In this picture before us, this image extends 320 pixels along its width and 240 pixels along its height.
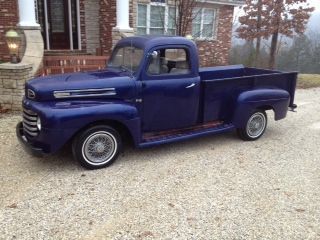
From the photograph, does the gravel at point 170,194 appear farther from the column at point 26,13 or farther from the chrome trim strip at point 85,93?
the column at point 26,13

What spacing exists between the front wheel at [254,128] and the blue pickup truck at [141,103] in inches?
0.8

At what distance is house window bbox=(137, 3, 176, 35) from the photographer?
49.7 ft

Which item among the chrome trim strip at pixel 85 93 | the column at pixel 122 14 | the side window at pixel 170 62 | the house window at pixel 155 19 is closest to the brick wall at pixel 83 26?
the column at pixel 122 14

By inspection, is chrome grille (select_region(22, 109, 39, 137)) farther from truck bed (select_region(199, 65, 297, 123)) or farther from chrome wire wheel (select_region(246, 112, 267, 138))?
chrome wire wheel (select_region(246, 112, 267, 138))

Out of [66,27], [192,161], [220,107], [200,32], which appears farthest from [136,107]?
[200,32]

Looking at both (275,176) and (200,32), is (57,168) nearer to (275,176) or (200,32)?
(275,176)

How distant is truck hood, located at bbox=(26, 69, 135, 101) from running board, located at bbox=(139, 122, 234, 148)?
81 centimetres

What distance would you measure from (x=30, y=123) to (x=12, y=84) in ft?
12.1

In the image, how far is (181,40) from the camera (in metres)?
5.86

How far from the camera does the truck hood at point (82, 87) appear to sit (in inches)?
198

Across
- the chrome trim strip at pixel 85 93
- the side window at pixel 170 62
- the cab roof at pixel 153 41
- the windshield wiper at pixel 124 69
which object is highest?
the cab roof at pixel 153 41

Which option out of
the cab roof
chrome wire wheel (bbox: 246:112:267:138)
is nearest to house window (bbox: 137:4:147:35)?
the cab roof

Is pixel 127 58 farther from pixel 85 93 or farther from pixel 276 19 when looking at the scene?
pixel 276 19

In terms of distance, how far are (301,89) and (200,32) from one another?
5934 mm
